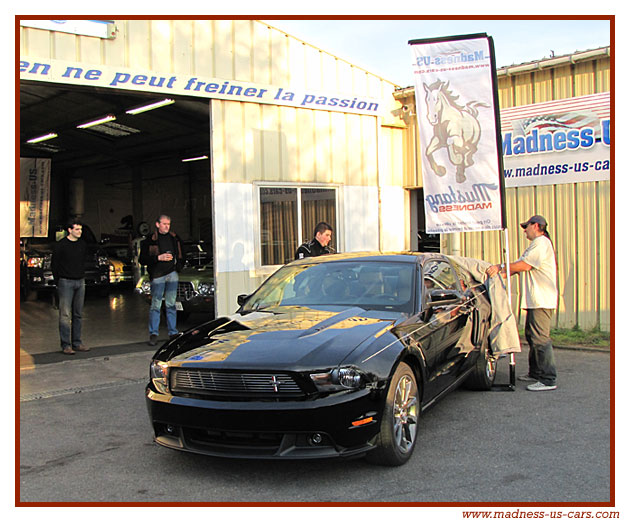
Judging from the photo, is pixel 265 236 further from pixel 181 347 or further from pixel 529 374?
pixel 181 347

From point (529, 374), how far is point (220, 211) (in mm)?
5078

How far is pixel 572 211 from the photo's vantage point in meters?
9.72

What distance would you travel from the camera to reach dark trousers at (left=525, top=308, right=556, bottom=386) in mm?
6633

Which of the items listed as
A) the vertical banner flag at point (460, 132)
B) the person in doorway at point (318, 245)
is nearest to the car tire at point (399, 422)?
the vertical banner flag at point (460, 132)

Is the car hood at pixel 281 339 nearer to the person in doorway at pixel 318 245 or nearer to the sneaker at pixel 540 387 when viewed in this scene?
the sneaker at pixel 540 387

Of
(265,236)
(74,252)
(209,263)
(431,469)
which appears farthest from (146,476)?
(209,263)

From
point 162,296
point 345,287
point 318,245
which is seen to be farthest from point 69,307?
point 345,287

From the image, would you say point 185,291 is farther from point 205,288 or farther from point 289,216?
point 289,216

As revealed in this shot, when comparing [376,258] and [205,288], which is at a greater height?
[376,258]

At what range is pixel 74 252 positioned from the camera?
28.9 feet

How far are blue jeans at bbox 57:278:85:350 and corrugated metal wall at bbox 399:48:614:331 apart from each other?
705 centimetres

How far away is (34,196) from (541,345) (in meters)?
14.4

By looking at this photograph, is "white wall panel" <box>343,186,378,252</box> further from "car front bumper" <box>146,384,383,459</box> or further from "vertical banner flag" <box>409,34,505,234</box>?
"car front bumper" <box>146,384,383,459</box>

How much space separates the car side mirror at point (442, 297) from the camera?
539 centimetres
